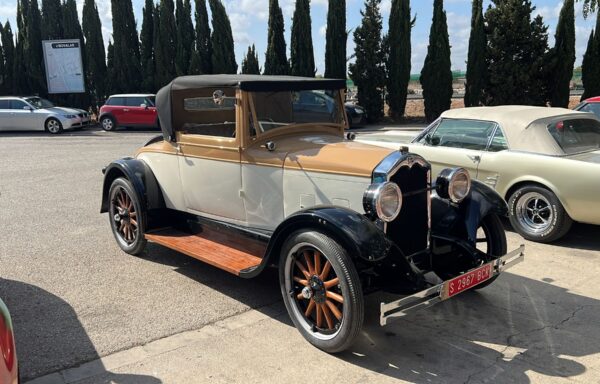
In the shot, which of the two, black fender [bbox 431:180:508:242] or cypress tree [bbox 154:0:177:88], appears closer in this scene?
black fender [bbox 431:180:508:242]

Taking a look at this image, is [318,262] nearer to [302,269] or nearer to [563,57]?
[302,269]

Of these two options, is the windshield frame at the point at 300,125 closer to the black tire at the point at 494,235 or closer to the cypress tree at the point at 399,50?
the black tire at the point at 494,235

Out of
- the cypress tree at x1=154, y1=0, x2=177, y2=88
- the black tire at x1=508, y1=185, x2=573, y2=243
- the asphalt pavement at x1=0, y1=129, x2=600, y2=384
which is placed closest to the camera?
the asphalt pavement at x1=0, y1=129, x2=600, y2=384

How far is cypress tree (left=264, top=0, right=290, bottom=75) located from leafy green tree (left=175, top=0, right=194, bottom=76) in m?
3.89

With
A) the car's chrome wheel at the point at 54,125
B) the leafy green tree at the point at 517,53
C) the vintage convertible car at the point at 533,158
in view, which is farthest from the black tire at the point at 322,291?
the car's chrome wheel at the point at 54,125

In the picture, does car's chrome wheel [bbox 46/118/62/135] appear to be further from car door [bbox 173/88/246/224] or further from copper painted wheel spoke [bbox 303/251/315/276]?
copper painted wheel spoke [bbox 303/251/315/276]

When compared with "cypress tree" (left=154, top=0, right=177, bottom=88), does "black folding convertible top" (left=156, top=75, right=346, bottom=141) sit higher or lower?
lower

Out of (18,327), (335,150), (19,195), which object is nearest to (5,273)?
(18,327)

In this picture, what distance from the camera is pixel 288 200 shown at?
4277 millimetres

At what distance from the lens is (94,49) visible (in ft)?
81.2

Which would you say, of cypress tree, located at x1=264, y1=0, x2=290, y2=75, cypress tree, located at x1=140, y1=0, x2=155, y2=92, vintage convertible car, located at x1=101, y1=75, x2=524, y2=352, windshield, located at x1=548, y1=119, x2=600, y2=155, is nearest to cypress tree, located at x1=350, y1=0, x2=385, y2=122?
cypress tree, located at x1=264, y1=0, x2=290, y2=75

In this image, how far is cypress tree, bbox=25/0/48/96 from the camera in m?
24.6

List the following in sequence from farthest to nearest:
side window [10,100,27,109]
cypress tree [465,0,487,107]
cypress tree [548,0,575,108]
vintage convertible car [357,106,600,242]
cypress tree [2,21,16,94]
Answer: cypress tree [2,21,16,94] → side window [10,100,27,109] → cypress tree [465,0,487,107] → cypress tree [548,0,575,108] → vintage convertible car [357,106,600,242]

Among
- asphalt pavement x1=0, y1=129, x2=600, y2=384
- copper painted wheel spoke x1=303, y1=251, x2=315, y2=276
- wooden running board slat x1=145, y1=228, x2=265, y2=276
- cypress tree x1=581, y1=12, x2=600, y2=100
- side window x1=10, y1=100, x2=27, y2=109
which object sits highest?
cypress tree x1=581, y1=12, x2=600, y2=100
